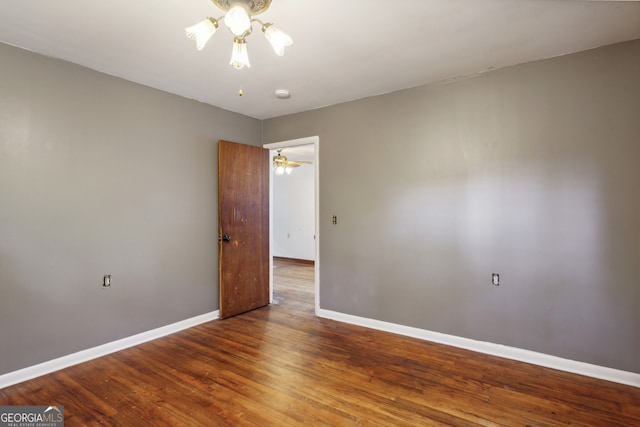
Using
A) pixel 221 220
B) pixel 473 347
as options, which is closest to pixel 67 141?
pixel 221 220

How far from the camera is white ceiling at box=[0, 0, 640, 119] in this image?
192 centimetres

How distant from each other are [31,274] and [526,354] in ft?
13.3

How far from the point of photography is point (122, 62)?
2617mm

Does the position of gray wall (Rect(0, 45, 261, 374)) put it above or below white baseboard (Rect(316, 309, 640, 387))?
above

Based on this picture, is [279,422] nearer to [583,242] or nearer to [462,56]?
[583,242]

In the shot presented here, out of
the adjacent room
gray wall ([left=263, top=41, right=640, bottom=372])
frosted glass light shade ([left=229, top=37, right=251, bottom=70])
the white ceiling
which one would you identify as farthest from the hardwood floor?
the white ceiling

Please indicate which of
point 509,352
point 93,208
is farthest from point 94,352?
point 509,352

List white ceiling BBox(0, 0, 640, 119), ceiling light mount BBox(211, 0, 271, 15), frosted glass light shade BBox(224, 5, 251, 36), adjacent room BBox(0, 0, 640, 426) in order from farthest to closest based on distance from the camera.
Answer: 1. adjacent room BBox(0, 0, 640, 426)
2. white ceiling BBox(0, 0, 640, 119)
3. ceiling light mount BBox(211, 0, 271, 15)
4. frosted glass light shade BBox(224, 5, 251, 36)

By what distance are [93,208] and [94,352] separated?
125cm

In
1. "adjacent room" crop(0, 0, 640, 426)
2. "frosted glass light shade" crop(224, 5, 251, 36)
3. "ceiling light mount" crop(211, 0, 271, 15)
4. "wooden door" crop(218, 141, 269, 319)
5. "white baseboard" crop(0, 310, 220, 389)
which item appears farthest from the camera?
"wooden door" crop(218, 141, 269, 319)

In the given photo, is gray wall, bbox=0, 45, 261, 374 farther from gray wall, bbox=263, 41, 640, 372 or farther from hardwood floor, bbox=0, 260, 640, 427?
gray wall, bbox=263, 41, 640, 372

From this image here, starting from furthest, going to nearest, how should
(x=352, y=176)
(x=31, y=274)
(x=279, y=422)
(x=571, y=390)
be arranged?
(x=352, y=176) < (x=31, y=274) < (x=571, y=390) < (x=279, y=422)

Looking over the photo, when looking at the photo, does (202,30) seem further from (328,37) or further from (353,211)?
(353,211)

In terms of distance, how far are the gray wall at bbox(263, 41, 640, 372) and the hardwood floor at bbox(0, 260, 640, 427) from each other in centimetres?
39
